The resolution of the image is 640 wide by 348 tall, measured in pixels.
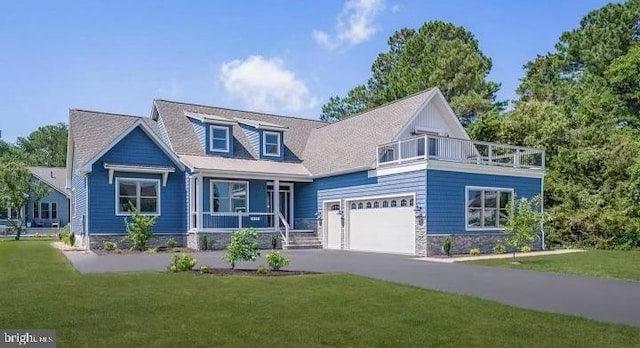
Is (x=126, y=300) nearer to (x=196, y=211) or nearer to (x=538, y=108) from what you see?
(x=196, y=211)

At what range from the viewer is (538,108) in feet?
102

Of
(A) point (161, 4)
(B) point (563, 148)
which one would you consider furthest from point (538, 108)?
(A) point (161, 4)

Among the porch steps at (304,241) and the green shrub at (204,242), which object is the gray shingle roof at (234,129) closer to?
the porch steps at (304,241)

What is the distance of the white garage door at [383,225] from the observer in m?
21.6

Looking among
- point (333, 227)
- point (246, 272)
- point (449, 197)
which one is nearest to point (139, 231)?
point (333, 227)

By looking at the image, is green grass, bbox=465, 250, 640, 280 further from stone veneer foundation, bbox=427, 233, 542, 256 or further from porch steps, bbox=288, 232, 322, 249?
porch steps, bbox=288, 232, 322, 249

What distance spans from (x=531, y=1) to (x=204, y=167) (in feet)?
46.9

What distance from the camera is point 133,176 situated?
932 inches

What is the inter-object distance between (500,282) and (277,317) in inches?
260

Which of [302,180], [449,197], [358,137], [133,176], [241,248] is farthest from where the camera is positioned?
[358,137]

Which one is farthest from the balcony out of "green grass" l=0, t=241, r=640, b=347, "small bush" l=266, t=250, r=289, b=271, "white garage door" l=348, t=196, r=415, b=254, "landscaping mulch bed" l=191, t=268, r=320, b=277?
"green grass" l=0, t=241, r=640, b=347

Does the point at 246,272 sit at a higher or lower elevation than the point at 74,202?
lower

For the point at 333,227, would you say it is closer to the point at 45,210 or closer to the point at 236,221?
the point at 236,221

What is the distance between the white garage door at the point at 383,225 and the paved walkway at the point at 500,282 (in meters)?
3.22
